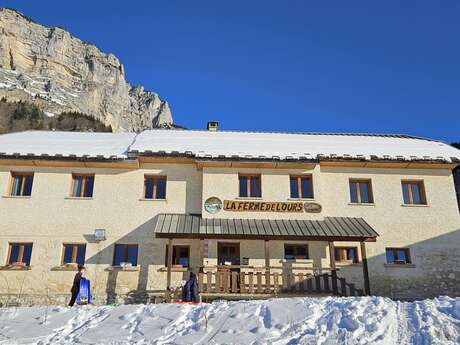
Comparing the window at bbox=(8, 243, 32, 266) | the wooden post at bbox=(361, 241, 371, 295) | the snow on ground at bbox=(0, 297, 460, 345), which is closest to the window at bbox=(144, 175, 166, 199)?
the window at bbox=(8, 243, 32, 266)

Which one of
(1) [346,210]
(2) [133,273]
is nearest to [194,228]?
(2) [133,273]

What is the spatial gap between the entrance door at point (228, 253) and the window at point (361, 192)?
6033mm

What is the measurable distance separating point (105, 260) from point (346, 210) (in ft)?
35.9

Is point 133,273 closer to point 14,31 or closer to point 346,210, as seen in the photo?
point 346,210

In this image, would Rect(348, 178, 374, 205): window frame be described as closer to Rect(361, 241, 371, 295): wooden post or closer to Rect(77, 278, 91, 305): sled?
Rect(361, 241, 371, 295): wooden post

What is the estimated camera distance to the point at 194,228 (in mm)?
17953

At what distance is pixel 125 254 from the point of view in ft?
62.3

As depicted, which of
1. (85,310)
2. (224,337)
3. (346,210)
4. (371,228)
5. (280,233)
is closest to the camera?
(224,337)

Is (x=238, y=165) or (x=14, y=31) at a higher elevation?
(x=14, y=31)

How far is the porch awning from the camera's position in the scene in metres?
17.5

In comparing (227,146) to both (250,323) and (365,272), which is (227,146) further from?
(250,323)

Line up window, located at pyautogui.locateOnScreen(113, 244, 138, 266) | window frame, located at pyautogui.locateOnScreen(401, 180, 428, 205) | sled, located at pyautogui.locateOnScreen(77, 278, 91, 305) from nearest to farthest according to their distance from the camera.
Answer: sled, located at pyautogui.locateOnScreen(77, 278, 91, 305) → window, located at pyautogui.locateOnScreen(113, 244, 138, 266) → window frame, located at pyautogui.locateOnScreen(401, 180, 428, 205)

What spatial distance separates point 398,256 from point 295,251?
186 inches

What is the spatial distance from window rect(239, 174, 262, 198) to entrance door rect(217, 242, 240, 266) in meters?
2.35
